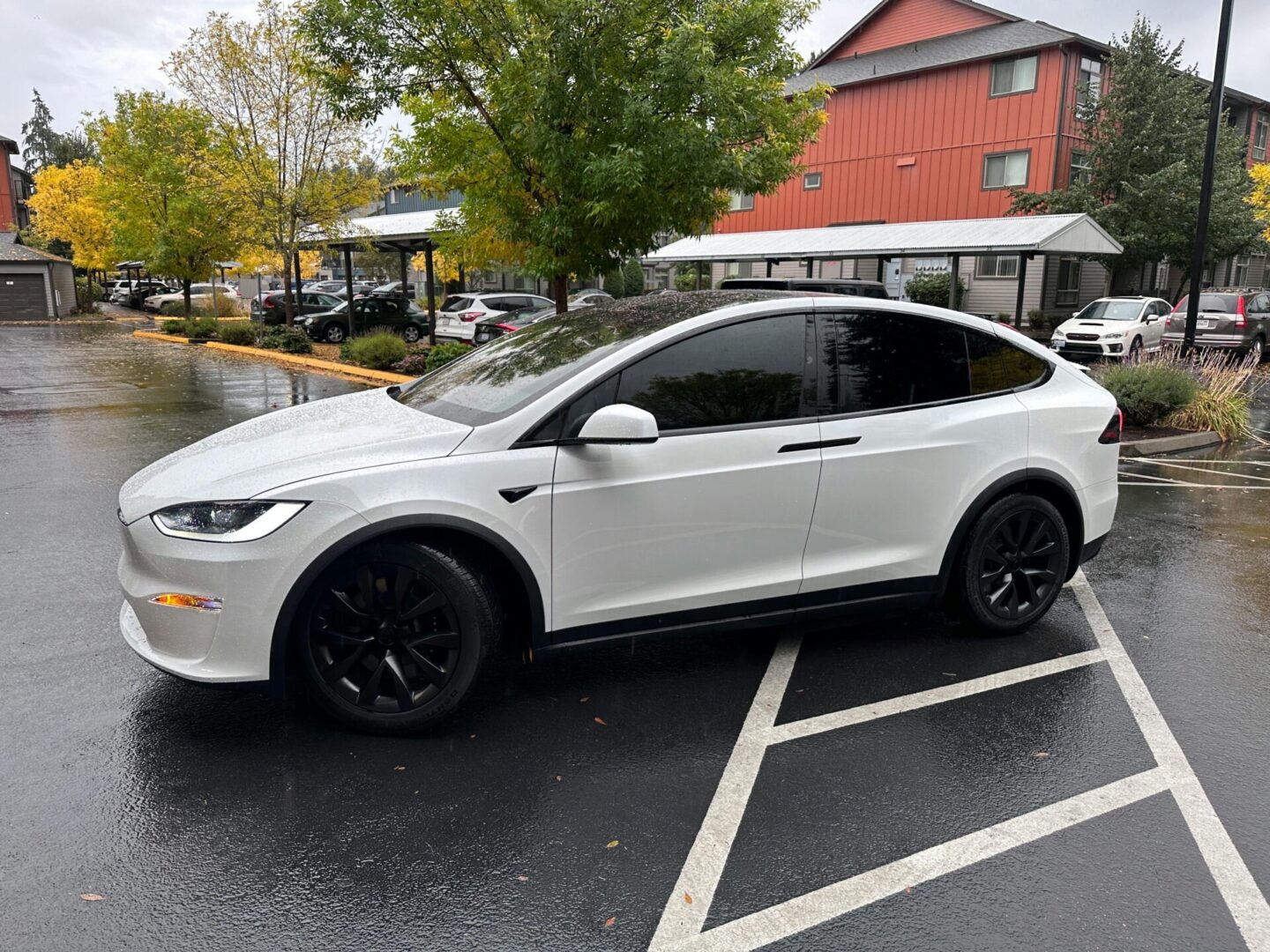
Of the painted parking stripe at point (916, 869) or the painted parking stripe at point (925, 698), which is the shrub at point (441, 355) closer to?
the painted parking stripe at point (925, 698)

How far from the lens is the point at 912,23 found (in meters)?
36.2

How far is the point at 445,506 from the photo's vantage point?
11.7 feet

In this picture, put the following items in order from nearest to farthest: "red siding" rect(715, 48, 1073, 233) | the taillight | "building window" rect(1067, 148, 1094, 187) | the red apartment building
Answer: the taillight < "building window" rect(1067, 148, 1094, 187) < the red apartment building < "red siding" rect(715, 48, 1073, 233)

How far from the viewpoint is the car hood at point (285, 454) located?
139 inches

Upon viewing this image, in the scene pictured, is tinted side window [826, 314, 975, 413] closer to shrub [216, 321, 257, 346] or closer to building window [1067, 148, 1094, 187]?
shrub [216, 321, 257, 346]

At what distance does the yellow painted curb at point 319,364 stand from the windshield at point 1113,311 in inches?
654

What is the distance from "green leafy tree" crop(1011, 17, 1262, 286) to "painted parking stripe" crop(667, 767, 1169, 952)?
3029 centimetres

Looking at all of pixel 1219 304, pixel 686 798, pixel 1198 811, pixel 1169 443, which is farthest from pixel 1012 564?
pixel 1219 304

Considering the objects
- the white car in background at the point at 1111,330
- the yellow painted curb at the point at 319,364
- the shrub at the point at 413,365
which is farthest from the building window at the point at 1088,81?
the yellow painted curb at the point at 319,364

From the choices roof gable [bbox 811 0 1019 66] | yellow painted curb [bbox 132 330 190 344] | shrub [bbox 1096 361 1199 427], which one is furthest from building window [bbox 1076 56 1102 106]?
yellow painted curb [bbox 132 330 190 344]

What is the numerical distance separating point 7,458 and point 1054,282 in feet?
105

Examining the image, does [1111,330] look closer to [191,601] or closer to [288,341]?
[288,341]

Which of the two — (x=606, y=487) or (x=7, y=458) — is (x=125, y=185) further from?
(x=606, y=487)

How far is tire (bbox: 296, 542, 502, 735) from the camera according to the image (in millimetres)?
3590
